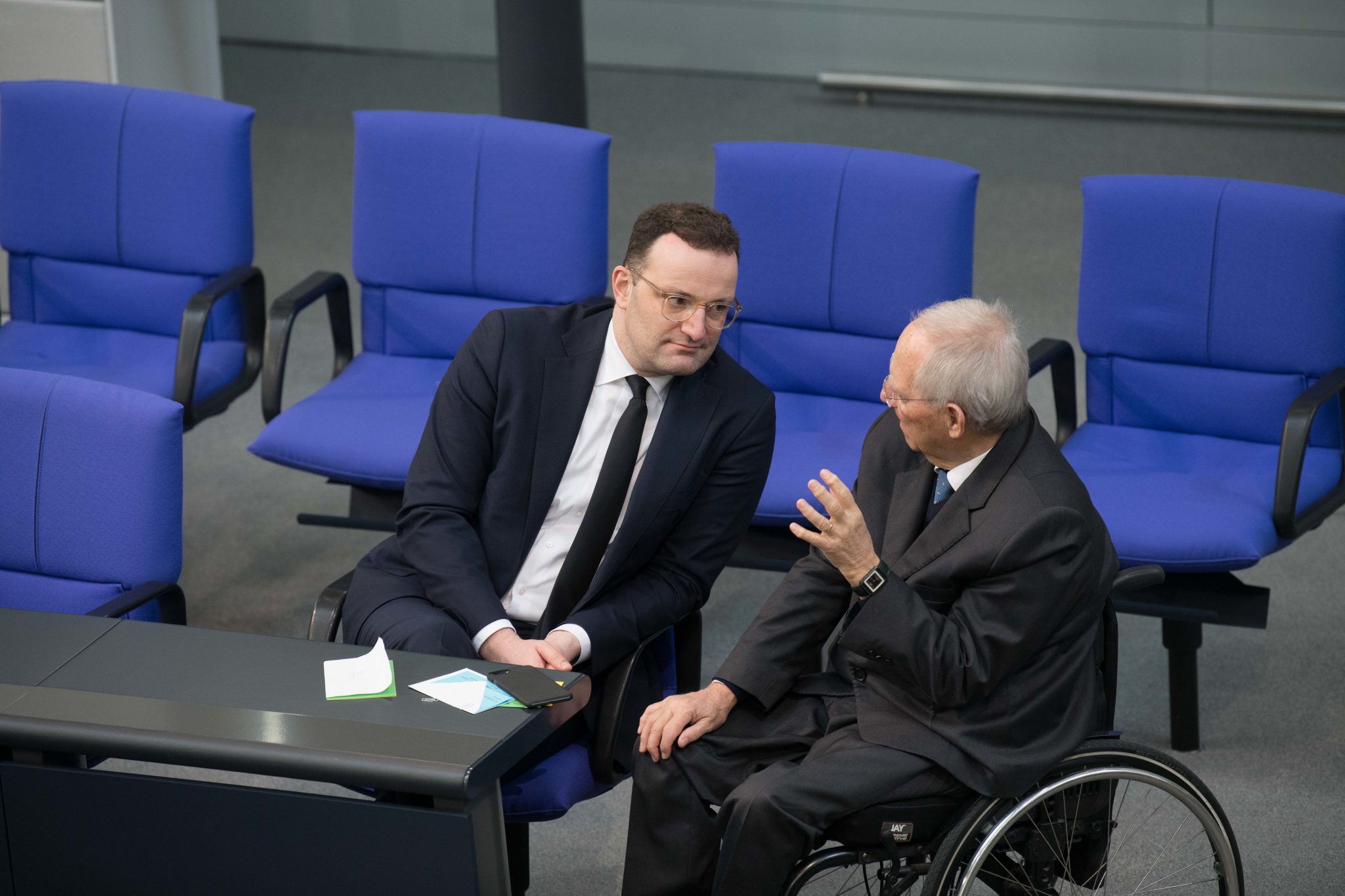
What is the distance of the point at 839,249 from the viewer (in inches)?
142

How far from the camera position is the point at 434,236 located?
3.83 meters

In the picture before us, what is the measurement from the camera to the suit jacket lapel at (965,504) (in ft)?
7.40

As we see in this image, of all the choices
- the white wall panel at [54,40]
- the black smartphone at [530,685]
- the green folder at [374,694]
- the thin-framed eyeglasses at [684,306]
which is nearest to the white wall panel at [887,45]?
the white wall panel at [54,40]

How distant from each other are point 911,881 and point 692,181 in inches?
205

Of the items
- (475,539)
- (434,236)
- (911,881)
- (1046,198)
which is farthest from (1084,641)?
(1046,198)

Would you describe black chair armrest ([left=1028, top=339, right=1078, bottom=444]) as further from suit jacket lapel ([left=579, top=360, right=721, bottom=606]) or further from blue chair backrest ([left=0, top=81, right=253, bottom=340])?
blue chair backrest ([left=0, top=81, right=253, bottom=340])

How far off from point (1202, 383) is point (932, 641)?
166 cm

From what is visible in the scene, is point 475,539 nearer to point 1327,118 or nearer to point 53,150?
point 53,150

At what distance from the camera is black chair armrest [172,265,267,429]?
146 inches

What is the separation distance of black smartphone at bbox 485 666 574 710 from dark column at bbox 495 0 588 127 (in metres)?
3.23

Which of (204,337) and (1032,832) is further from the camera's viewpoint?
(204,337)

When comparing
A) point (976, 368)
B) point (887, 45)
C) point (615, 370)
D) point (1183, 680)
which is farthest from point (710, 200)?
point (976, 368)

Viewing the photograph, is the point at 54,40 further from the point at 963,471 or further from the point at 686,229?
the point at 963,471

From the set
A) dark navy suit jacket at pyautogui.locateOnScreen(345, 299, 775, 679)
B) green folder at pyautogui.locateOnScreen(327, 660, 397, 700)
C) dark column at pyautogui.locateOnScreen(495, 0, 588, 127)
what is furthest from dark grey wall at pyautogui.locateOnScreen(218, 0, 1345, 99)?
green folder at pyautogui.locateOnScreen(327, 660, 397, 700)
